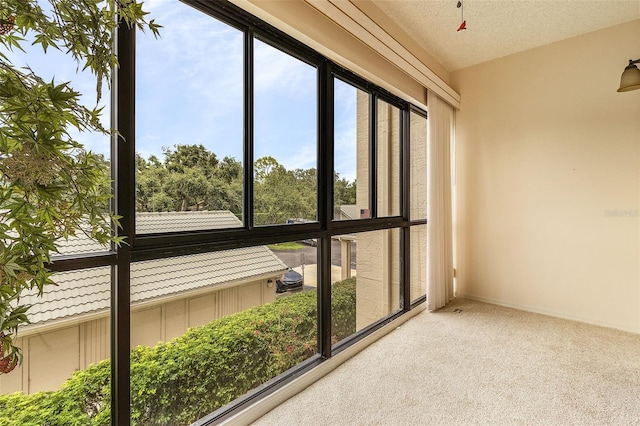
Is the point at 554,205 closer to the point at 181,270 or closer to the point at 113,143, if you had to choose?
the point at 181,270

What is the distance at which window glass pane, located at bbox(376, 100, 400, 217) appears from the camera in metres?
2.90

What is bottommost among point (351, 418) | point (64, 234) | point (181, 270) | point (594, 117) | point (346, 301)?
point (351, 418)

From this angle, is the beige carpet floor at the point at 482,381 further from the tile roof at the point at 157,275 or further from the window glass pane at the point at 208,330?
the tile roof at the point at 157,275

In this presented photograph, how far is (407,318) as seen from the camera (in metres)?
2.98

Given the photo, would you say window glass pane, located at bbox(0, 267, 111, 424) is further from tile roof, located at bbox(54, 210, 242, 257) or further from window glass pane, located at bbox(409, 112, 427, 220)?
window glass pane, located at bbox(409, 112, 427, 220)

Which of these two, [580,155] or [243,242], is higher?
[580,155]

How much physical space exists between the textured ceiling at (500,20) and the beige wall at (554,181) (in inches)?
8.2

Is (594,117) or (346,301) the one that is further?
(594,117)

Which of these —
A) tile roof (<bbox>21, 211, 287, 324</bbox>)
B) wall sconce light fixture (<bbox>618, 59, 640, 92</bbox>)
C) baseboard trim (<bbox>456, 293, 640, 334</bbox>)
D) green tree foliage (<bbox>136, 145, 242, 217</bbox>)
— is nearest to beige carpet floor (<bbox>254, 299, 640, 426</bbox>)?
baseboard trim (<bbox>456, 293, 640, 334</bbox>)

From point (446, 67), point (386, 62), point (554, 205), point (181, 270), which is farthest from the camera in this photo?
point (446, 67)

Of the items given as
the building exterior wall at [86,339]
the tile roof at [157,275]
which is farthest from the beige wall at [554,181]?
the building exterior wall at [86,339]

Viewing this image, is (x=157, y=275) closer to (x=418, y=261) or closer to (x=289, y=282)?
(x=289, y=282)

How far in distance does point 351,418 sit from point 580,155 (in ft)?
10.4

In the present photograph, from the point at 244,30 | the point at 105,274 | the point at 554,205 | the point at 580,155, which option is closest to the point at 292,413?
the point at 105,274
